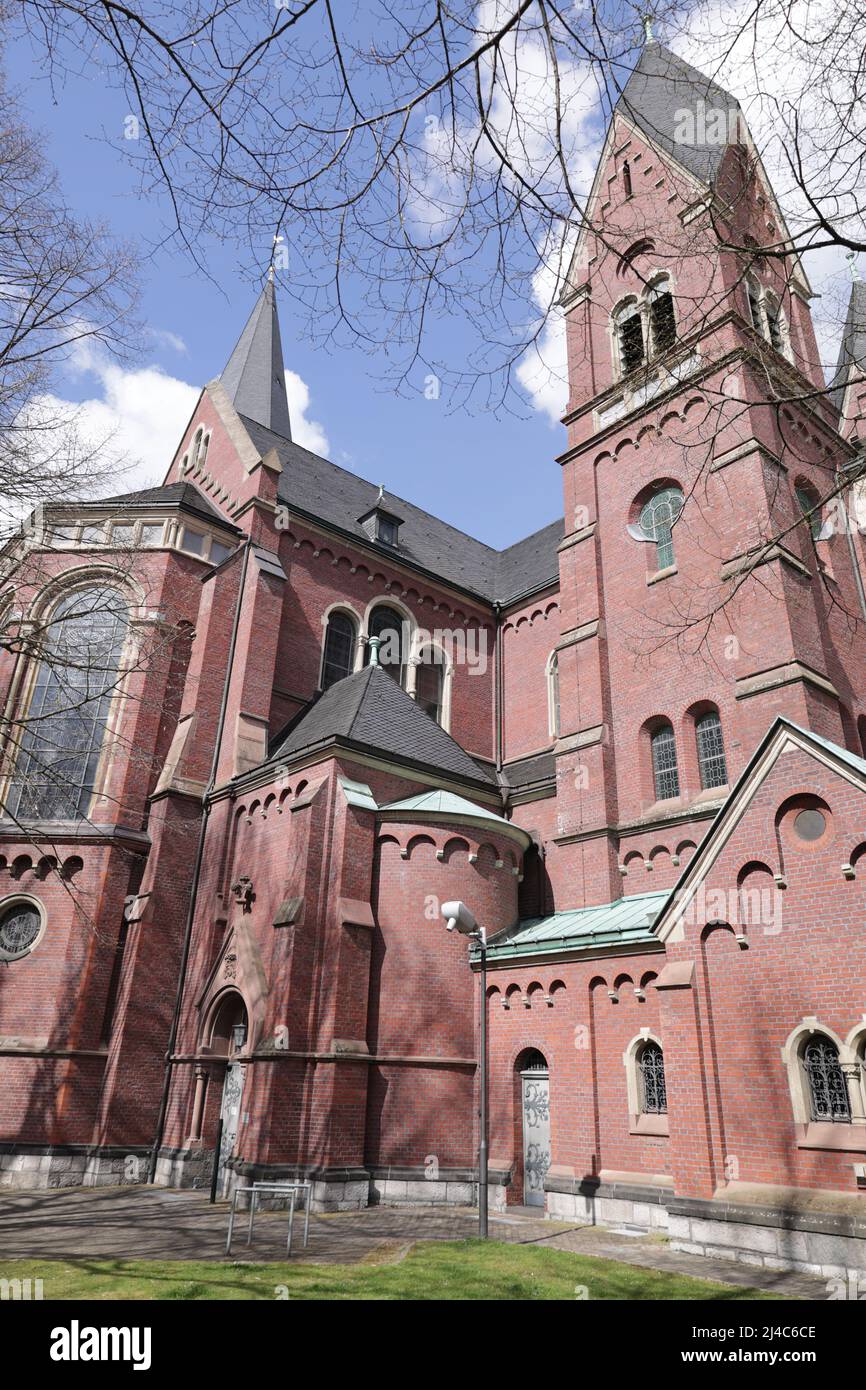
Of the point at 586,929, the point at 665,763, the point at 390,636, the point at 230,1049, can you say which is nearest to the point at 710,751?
the point at 665,763

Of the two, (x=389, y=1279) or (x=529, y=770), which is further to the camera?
(x=529, y=770)

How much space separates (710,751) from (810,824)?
20.2ft

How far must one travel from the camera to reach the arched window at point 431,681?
24375mm

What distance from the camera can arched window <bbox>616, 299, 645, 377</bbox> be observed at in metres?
22.2

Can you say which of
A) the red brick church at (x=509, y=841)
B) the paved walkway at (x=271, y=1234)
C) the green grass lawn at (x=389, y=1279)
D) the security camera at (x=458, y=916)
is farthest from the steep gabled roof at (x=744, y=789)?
the green grass lawn at (x=389, y=1279)

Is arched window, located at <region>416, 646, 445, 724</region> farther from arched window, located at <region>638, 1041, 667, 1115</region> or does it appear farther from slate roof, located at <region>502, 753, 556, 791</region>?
arched window, located at <region>638, 1041, 667, 1115</region>

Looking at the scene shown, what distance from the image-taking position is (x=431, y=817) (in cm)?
1634

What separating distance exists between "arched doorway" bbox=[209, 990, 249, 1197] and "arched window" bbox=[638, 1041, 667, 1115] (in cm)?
703

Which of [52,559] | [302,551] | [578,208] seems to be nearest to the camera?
[578,208]

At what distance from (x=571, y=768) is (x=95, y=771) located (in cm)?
1054

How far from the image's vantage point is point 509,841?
1752cm

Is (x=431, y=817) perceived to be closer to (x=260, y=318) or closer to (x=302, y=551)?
(x=302, y=551)

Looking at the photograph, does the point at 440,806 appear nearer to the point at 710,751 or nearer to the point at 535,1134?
the point at 710,751
